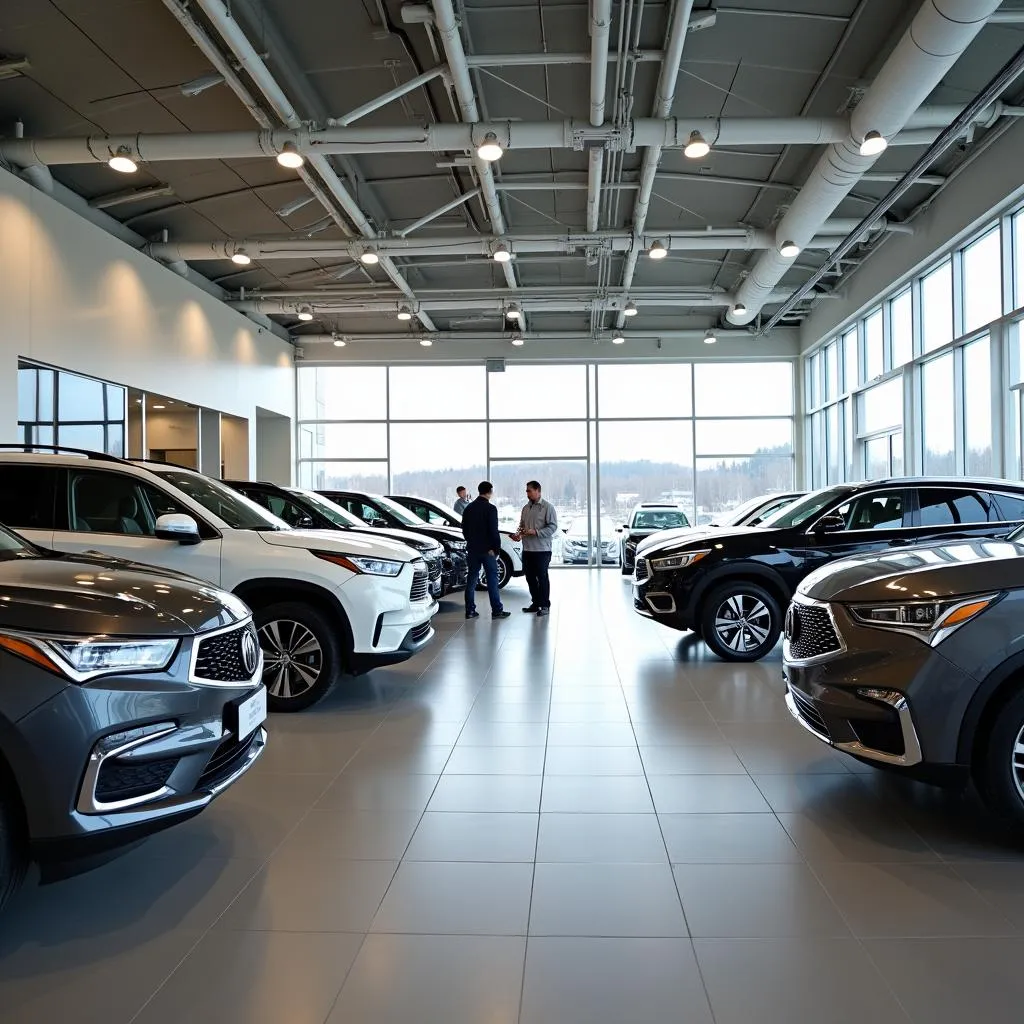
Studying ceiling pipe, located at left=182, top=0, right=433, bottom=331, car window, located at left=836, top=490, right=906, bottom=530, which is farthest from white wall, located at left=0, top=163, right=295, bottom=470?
car window, located at left=836, top=490, right=906, bottom=530

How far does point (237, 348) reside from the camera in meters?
15.2

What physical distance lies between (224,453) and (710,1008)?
1481cm

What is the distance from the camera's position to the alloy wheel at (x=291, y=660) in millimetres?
5410

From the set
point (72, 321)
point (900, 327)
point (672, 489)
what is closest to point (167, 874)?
point (72, 321)

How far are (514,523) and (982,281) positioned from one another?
9.95m

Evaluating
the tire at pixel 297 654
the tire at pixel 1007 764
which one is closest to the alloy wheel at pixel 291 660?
the tire at pixel 297 654

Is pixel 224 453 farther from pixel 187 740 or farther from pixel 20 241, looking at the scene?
pixel 187 740

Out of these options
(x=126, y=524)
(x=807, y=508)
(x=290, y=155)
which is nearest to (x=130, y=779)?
(x=126, y=524)

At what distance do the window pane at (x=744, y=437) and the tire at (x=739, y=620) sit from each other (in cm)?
1196

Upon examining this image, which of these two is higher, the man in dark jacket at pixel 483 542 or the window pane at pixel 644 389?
the window pane at pixel 644 389

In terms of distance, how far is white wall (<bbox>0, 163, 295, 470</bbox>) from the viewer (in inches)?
341

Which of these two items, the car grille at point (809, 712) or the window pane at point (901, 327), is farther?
the window pane at point (901, 327)

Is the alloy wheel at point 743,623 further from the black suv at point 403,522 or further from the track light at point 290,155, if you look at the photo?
the track light at point 290,155

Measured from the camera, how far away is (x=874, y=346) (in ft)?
47.0
